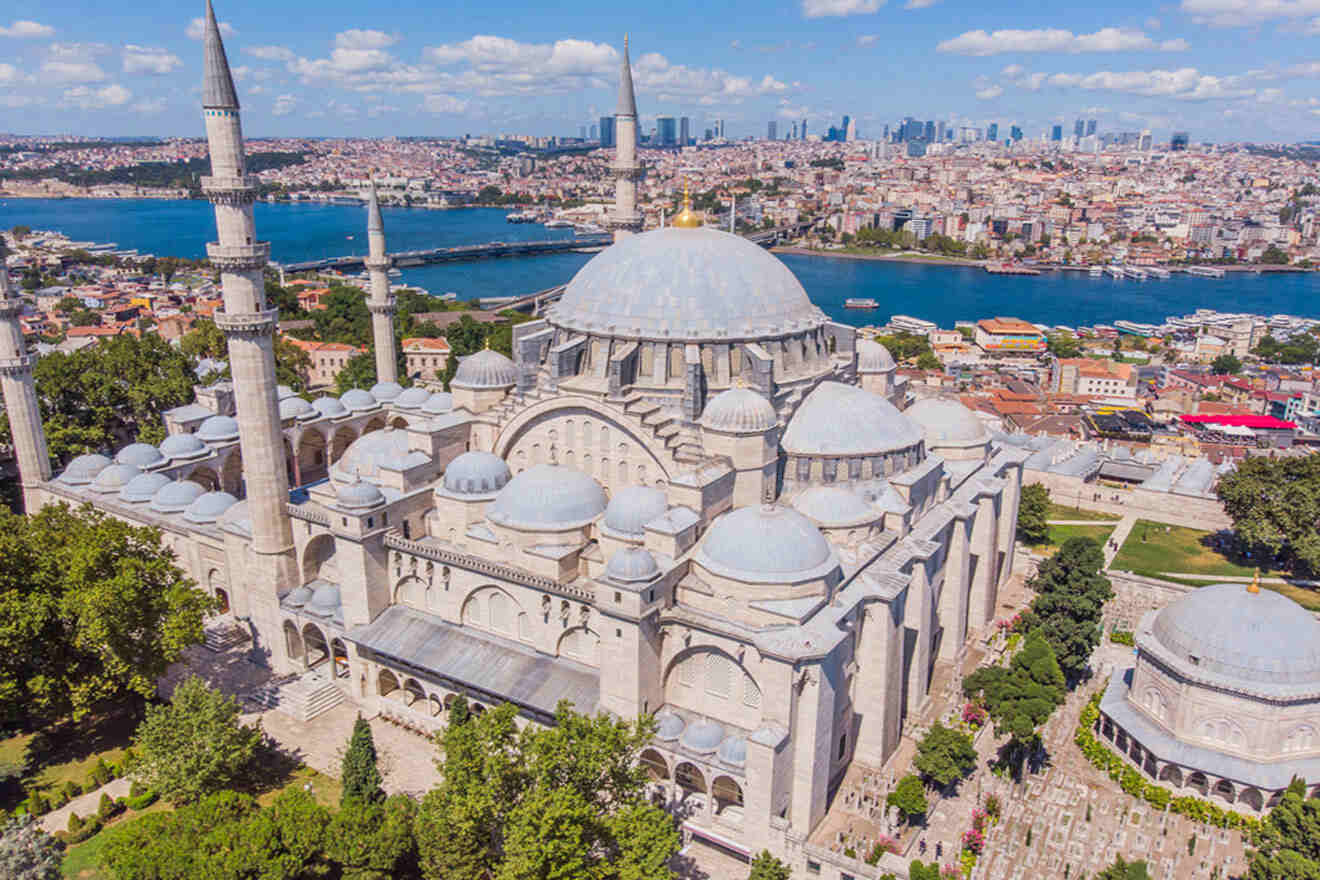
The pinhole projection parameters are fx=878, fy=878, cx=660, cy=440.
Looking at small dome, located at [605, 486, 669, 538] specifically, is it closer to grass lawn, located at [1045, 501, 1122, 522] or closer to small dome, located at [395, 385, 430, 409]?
small dome, located at [395, 385, 430, 409]

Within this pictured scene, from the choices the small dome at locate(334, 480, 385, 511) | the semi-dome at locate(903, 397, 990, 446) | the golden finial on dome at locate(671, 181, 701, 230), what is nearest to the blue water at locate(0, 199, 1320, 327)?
the semi-dome at locate(903, 397, 990, 446)

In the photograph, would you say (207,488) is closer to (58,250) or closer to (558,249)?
(58,250)

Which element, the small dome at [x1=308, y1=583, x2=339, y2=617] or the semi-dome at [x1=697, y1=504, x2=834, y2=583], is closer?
the semi-dome at [x1=697, y1=504, x2=834, y2=583]

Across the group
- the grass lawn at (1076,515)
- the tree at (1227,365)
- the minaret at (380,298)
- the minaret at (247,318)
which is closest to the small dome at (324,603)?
the minaret at (247,318)

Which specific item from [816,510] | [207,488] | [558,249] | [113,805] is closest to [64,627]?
[113,805]

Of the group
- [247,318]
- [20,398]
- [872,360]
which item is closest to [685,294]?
[872,360]

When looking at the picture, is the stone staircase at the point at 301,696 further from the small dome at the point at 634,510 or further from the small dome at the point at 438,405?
the small dome at the point at 438,405
